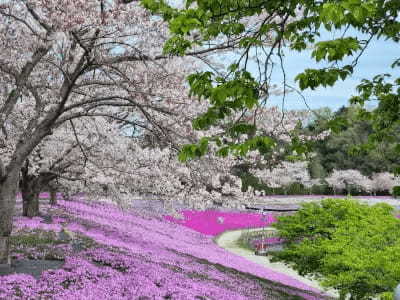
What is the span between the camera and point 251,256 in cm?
2780

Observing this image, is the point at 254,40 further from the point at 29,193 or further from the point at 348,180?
the point at 348,180

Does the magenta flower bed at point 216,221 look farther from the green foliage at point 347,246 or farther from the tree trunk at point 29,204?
the green foliage at point 347,246

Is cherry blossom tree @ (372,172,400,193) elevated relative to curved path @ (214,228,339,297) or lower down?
elevated

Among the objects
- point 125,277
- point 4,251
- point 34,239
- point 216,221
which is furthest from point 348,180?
point 4,251

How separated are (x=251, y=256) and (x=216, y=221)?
1331 centimetres

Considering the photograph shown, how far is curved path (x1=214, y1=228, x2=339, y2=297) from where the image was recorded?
23.4 metres

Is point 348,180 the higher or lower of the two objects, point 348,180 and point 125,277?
the higher

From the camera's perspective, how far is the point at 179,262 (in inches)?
629

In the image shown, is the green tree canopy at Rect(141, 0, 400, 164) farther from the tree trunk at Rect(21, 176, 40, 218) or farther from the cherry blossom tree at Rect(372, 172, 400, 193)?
the cherry blossom tree at Rect(372, 172, 400, 193)

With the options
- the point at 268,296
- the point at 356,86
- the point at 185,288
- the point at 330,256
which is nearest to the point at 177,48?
the point at 356,86

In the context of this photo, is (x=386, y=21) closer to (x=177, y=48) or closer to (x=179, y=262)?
(x=177, y=48)

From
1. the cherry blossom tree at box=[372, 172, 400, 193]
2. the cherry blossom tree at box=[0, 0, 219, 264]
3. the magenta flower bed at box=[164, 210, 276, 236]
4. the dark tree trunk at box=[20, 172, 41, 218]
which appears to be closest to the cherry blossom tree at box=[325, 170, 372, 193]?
the cherry blossom tree at box=[372, 172, 400, 193]

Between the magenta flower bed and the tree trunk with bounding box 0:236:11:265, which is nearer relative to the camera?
the tree trunk with bounding box 0:236:11:265

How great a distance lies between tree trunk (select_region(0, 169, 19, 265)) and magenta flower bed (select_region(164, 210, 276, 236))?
1000 inches
